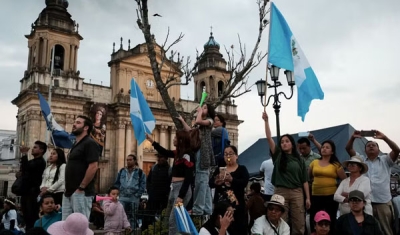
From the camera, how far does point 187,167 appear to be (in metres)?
5.48

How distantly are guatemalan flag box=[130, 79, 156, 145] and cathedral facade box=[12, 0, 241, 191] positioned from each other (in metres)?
19.5

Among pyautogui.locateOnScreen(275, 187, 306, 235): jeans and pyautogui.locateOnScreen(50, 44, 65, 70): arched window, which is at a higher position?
pyautogui.locateOnScreen(50, 44, 65, 70): arched window

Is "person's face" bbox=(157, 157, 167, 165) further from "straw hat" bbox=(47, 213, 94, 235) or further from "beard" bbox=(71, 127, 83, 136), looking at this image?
"straw hat" bbox=(47, 213, 94, 235)

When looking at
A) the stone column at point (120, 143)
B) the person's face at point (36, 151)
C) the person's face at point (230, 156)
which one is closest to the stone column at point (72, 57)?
the stone column at point (120, 143)

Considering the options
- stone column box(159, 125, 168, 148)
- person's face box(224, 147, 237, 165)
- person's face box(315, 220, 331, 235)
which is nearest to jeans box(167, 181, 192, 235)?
person's face box(224, 147, 237, 165)

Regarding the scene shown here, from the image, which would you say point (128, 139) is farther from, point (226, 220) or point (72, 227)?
point (72, 227)

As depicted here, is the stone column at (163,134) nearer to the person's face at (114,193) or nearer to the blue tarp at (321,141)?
the blue tarp at (321,141)

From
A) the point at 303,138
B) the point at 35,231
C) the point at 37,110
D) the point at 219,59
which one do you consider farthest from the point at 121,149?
the point at 35,231

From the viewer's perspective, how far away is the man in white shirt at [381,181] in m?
5.74

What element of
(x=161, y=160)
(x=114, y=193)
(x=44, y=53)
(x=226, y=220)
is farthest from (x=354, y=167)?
(x=44, y=53)

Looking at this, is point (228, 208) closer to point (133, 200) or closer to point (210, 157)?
point (210, 157)

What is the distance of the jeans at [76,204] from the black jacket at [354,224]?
3.30 meters

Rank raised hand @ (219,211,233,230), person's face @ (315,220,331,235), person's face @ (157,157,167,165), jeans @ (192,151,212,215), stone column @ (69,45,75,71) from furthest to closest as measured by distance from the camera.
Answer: stone column @ (69,45,75,71) < person's face @ (157,157,167,165) < jeans @ (192,151,212,215) < person's face @ (315,220,331,235) < raised hand @ (219,211,233,230)

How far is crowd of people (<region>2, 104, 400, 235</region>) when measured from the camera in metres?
5.05
